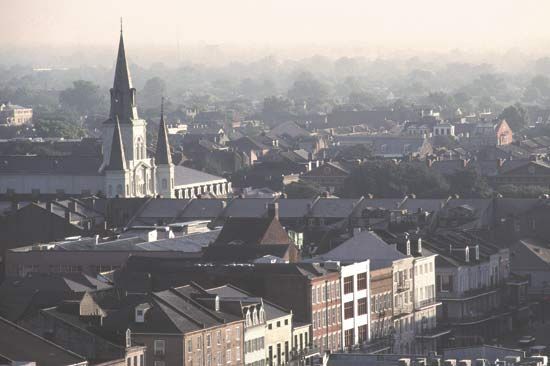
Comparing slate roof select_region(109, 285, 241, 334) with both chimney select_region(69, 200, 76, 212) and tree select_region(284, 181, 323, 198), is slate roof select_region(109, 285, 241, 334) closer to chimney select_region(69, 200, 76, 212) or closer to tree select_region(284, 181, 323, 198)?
chimney select_region(69, 200, 76, 212)

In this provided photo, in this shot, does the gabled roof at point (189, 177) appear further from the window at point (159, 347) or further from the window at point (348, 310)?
the window at point (159, 347)

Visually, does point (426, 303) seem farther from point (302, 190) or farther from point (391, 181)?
point (391, 181)

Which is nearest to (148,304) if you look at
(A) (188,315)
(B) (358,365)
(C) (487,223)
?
(A) (188,315)

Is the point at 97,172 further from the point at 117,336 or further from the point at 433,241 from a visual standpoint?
Result: the point at 117,336

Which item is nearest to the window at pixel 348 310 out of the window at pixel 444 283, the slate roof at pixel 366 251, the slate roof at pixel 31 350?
the slate roof at pixel 366 251

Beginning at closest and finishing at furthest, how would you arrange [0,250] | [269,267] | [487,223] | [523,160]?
[269,267] → [0,250] → [487,223] → [523,160]

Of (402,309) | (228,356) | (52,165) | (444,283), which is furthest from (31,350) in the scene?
(52,165)
